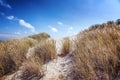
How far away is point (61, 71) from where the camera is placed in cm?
384

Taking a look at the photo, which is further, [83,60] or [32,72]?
[32,72]

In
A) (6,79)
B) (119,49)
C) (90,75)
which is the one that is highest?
(119,49)

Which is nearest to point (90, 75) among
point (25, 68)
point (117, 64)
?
point (117, 64)

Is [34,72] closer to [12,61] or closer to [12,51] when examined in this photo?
[12,61]

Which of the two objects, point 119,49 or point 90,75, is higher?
point 119,49

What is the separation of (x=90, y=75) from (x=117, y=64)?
2.17 feet

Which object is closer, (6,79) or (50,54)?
(6,79)

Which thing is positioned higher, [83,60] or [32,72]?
[83,60]

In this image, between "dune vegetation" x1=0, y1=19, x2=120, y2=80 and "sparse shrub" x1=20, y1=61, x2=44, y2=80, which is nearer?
"dune vegetation" x1=0, y1=19, x2=120, y2=80

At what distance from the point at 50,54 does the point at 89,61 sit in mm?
1880

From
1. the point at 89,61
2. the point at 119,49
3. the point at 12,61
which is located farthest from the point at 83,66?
the point at 12,61

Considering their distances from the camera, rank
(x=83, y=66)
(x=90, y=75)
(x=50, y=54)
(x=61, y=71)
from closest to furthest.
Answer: (x=90, y=75) → (x=83, y=66) → (x=61, y=71) → (x=50, y=54)

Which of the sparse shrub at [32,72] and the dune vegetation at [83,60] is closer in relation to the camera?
the dune vegetation at [83,60]

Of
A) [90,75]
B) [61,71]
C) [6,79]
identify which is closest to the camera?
[90,75]
